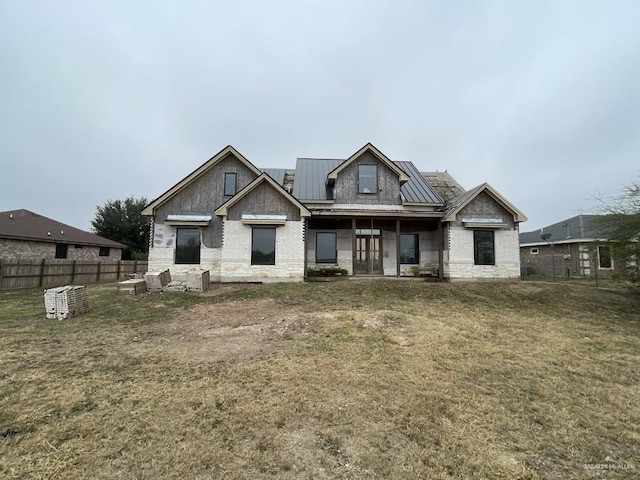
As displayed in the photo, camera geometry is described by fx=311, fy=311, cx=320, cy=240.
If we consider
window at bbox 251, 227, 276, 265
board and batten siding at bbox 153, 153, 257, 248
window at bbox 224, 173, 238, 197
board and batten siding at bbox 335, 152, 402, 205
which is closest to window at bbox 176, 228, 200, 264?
board and batten siding at bbox 153, 153, 257, 248

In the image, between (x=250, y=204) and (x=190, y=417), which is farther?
(x=250, y=204)

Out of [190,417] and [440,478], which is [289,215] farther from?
[440,478]

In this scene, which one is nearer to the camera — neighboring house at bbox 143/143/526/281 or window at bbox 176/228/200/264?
neighboring house at bbox 143/143/526/281

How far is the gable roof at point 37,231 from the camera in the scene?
19703 millimetres

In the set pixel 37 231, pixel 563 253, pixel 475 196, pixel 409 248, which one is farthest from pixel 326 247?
pixel 37 231

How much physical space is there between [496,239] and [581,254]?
12.7m

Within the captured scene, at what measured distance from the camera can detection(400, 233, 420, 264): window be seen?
55.3 feet

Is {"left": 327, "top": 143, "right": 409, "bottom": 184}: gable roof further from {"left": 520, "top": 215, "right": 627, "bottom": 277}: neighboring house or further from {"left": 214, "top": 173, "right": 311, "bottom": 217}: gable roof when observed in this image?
{"left": 520, "top": 215, "right": 627, "bottom": 277}: neighboring house

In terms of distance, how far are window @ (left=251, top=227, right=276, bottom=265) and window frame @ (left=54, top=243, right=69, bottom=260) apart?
17825 millimetres

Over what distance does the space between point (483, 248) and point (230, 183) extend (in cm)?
1325

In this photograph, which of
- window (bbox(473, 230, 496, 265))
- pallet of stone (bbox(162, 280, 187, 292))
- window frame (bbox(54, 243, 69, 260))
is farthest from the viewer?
window frame (bbox(54, 243, 69, 260))

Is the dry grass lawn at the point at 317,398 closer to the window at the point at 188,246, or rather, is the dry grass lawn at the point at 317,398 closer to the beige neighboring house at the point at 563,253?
the window at the point at 188,246

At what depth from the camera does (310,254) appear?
16422 millimetres

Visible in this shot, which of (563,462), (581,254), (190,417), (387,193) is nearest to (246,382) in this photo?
Answer: (190,417)
